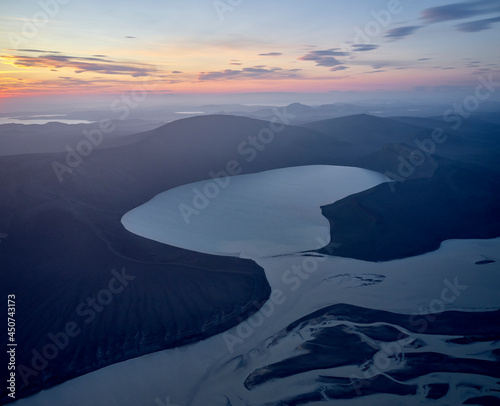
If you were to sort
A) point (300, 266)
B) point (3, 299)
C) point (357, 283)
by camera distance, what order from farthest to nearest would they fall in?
point (300, 266)
point (357, 283)
point (3, 299)

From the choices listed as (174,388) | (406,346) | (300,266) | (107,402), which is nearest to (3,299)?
(107,402)

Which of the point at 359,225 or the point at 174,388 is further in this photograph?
the point at 359,225

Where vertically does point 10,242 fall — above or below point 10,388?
above

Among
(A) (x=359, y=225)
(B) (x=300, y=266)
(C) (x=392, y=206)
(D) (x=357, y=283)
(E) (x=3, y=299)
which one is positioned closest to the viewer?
(E) (x=3, y=299)

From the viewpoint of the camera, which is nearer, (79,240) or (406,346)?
(406,346)

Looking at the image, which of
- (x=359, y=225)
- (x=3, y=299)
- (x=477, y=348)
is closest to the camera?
(x=477, y=348)

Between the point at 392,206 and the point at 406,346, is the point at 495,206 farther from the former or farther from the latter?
the point at 406,346

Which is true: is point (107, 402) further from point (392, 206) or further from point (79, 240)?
point (392, 206)

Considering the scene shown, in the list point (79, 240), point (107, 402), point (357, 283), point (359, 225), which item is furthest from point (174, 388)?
point (359, 225)

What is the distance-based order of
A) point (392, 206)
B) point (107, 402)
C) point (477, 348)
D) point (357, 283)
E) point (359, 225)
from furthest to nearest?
1. point (392, 206)
2. point (359, 225)
3. point (357, 283)
4. point (477, 348)
5. point (107, 402)
